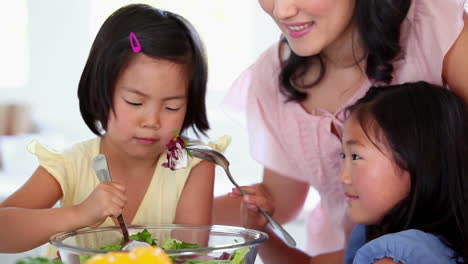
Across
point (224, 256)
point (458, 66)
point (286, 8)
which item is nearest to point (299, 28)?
point (286, 8)

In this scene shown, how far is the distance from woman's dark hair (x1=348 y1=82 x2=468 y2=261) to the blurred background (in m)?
3.26

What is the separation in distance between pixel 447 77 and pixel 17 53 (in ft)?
13.2

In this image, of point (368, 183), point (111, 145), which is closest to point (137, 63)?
point (111, 145)

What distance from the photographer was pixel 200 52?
1414mm

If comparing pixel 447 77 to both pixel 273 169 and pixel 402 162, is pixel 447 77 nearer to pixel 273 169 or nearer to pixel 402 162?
pixel 402 162

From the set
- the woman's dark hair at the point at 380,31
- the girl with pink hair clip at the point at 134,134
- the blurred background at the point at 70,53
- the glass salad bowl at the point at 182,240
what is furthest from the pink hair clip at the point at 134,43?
the blurred background at the point at 70,53

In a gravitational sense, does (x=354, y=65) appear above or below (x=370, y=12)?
below

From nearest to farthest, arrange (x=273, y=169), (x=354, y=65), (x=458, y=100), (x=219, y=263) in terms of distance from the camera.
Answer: (x=219, y=263), (x=458, y=100), (x=354, y=65), (x=273, y=169)

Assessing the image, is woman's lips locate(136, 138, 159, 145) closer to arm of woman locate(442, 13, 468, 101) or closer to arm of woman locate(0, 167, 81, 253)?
arm of woman locate(0, 167, 81, 253)

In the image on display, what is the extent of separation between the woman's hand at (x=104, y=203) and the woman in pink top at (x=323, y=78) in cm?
39

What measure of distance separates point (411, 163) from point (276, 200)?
657mm

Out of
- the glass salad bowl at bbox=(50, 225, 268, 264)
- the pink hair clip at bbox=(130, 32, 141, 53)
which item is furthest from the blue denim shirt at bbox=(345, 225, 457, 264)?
the pink hair clip at bbox=(130, 32, 141, 53)

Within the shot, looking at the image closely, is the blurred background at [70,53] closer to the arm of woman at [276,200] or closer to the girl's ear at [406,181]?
the arm of woman at [276,200]

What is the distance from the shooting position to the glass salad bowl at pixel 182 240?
881mm
